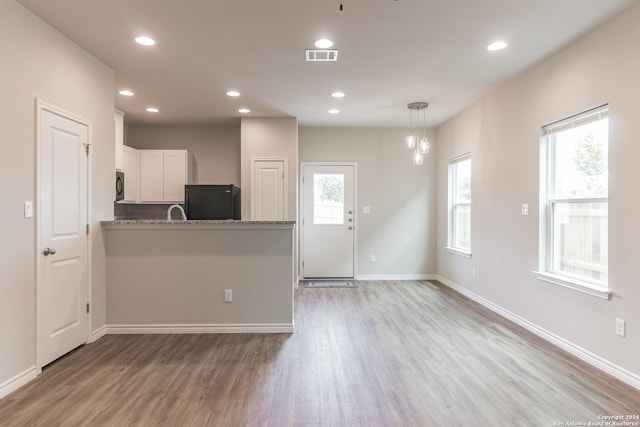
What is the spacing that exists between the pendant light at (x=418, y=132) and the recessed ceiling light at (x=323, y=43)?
207 cm

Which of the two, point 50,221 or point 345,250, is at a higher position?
point 50,221

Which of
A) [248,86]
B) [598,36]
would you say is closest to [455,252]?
[598,36]

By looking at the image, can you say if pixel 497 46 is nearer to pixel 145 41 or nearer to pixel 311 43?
pixel 311 43

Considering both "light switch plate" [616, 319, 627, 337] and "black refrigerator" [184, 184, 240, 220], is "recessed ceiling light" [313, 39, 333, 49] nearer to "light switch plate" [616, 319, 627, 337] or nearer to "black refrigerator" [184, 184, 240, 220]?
"black refrigerator" [184, 184, 240, 220]

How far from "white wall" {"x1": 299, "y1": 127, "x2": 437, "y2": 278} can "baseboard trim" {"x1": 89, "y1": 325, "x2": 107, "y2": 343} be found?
3.90 m

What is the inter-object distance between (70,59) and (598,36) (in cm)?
433

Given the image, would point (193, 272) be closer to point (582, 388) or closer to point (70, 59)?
point (70, 59)

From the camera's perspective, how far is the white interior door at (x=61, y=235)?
273 cm

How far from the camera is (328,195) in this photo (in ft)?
20.8

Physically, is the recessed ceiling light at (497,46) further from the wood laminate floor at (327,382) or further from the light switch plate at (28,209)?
the light switch plate at (28,209)

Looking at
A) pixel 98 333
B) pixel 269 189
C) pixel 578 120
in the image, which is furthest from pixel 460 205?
pixel 98 333

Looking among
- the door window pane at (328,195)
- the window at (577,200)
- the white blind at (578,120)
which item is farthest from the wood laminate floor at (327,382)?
the door window pane at (328,195)

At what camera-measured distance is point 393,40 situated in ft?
10.1

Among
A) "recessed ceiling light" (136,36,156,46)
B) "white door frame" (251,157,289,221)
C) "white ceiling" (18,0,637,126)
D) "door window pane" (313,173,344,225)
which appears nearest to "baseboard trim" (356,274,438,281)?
"door window pane" (313,173,344,225)
